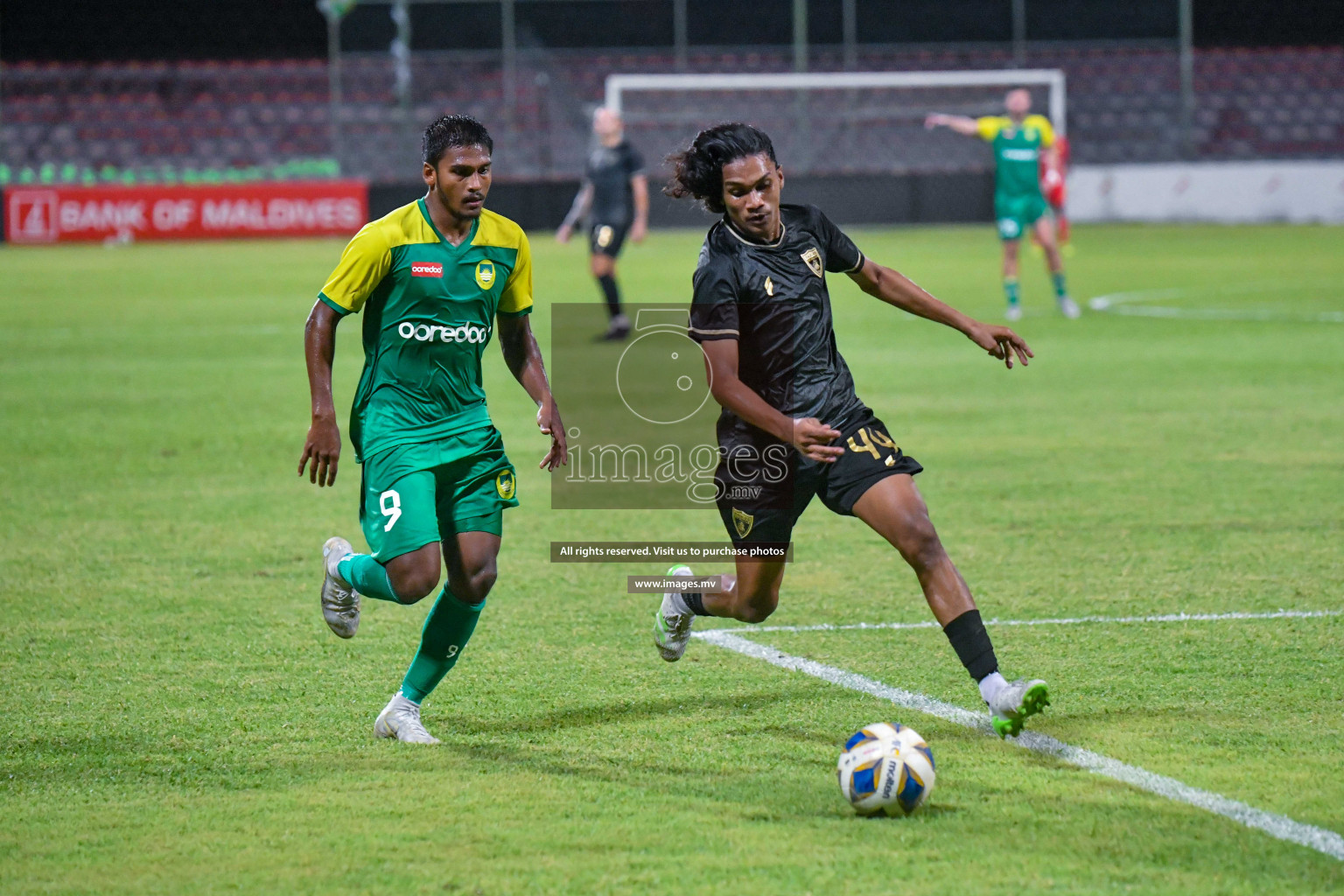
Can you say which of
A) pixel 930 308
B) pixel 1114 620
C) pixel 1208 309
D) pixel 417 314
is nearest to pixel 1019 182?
pixel 1208 309

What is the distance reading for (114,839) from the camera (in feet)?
13.2

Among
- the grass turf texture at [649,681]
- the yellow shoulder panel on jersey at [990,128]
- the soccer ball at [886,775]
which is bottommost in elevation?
the grass turf texture at [649,681]

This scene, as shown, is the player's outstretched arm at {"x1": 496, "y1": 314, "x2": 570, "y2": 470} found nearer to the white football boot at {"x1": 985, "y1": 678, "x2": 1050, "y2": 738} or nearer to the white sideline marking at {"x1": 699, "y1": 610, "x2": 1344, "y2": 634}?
the white sideline marking at {"x1": 699, "y1": 610, "x2": 1344, "y2": 634}

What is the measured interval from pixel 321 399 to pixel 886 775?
6.40 feet

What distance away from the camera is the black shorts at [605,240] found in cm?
1661

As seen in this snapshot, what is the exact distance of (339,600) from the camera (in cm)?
532

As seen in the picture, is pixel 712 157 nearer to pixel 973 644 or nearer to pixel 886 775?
pixel 973 644

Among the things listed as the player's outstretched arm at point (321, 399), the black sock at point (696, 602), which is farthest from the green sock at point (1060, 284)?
the player's outstretched arm at point (321, 399)

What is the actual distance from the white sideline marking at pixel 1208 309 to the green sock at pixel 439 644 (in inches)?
551

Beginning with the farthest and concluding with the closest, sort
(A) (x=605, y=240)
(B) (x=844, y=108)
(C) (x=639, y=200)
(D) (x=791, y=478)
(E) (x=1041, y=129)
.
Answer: (B) (x=844, y=108)
(E) (x=1041, y=129)
(C) (x=639, y=200)
(A) (x=605, y=240)
(D) (x=791, y=478)

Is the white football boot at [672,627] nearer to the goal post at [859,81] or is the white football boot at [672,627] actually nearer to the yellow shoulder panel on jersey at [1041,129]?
the yellow shoulder panel on jersey at [1041,129]

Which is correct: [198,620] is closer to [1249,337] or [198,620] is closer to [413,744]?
[413,744]

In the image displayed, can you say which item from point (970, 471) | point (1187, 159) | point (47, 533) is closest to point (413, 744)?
point (47, 533)

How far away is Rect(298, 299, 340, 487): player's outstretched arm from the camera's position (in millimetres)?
4805
